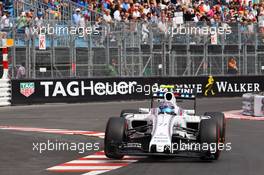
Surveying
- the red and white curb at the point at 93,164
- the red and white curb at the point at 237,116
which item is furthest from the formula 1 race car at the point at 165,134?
the red and white curb at the point at 237,116

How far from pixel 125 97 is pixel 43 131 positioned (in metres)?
11.2

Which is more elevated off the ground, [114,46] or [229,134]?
[114,46]

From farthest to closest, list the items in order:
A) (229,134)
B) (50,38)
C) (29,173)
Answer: (50,38) < (229,134) < (29,173)

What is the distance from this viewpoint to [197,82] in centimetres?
2841

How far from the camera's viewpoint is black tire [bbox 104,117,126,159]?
10922 millimetres

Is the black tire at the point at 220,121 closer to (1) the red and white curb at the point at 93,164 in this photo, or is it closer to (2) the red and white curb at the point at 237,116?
(1) the red and white curb at the point at 93,164

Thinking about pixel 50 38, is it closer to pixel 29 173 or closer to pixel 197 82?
pixel 197 82

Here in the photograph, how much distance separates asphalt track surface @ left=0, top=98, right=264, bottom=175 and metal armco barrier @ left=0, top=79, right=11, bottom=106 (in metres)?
0.67

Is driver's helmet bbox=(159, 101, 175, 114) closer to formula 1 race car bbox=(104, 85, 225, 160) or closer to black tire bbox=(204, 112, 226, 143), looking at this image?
formula 1 race car bbox=(104, 85, 225, 160)

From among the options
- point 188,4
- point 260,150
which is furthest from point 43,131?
point 188,4

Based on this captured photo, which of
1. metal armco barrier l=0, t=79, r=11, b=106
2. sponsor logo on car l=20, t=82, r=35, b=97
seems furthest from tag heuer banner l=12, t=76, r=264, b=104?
metal armco barrier l=0, t=79, r=11, b=106

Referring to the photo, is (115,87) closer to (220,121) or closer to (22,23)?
(22,23)

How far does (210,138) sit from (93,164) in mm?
1908

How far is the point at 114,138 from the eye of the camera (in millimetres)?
10930
